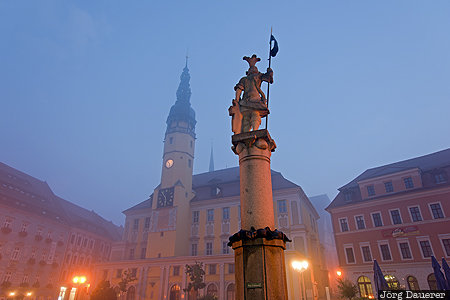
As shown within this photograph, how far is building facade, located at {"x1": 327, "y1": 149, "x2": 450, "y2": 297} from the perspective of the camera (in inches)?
1115

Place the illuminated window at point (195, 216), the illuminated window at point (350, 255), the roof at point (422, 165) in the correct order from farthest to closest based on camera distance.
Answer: the illuminated window at point (195, 216), the roof at point (422, 165), the illuminated window at point (350, 255)

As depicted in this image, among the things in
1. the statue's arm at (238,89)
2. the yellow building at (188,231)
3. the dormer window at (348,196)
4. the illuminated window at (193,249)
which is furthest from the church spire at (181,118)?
the statue's arm at (238,89)

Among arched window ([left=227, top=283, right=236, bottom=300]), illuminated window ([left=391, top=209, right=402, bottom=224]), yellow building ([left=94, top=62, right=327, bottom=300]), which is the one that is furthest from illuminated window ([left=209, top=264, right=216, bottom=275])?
illuminated window ([left=391, top=209, right=402, bottom=224])

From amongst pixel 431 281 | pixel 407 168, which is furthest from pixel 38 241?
pixel 407 168

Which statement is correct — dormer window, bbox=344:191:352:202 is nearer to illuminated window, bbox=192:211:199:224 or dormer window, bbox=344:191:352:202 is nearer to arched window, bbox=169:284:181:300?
illuminated window, bbox=192:211:199:224

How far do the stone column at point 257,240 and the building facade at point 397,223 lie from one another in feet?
97.3

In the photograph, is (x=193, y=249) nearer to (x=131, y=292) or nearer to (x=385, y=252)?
(x=131, y=292)

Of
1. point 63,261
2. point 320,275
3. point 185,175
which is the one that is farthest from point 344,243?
point 63,261

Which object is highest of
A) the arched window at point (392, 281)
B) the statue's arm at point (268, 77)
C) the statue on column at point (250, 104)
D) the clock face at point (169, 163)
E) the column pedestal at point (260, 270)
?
the clock face at point (169, 163)

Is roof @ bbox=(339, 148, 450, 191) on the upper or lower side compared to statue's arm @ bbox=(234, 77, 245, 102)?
upper

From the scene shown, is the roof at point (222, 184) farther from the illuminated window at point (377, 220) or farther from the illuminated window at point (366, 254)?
the illuminated window at point (366, 254)

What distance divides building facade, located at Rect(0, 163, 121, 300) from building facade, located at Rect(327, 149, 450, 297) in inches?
1427

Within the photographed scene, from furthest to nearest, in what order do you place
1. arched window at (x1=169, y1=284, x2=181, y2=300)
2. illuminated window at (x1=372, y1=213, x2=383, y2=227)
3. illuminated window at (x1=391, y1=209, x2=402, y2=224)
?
arched window at (x1=169, y1=284, x2=181, y2=300) → illuminated window at (x1=372, y1=213, x2=383, y2=227) → illuminated window at (x1=391, y1=209, x2=402, y2=224)

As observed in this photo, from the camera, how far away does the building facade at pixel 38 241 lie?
36.6 meters
